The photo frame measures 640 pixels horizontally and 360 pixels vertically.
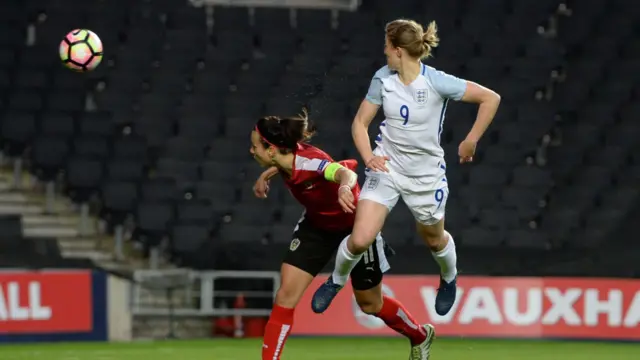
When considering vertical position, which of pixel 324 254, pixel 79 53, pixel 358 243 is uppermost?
pixel 79 53

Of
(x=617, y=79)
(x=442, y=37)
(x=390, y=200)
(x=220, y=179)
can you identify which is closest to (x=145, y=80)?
(x=220, y=179)

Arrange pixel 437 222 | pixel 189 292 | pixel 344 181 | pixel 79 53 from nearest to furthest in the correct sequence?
1. pixel 344 181
2. pixel 437 222
3. pixel 79 53
4. pixel 189 292

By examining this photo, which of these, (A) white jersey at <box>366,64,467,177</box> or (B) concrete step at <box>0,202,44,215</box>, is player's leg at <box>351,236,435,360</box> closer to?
(A) white jersey at <box>366,64,467,177</box>

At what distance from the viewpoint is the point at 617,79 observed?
727 inches

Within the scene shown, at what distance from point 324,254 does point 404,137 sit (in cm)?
90

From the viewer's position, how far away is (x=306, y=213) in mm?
8406

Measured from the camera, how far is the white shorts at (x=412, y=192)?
830 cm

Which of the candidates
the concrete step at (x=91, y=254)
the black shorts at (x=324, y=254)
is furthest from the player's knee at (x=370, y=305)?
the concrete step at (x=91, y=254)

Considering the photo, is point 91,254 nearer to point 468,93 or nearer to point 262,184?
point 262,184

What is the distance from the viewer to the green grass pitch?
11.1 m

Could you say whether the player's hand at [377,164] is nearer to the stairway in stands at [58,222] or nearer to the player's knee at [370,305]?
the player's knee at [370,305]

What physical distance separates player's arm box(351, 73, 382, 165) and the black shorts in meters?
0.57

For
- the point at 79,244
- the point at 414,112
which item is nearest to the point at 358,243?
the point at 414,112

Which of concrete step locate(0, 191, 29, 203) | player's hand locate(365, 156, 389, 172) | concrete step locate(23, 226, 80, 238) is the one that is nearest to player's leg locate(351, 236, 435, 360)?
player's hand locate(365, 156, 389, 172)
